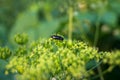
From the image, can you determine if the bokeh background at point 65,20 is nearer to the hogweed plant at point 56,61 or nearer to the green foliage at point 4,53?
the green foliage at point 4,53

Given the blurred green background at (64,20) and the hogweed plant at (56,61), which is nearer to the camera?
the hogweed plant at (56,61)

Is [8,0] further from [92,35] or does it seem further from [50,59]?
[50,59]

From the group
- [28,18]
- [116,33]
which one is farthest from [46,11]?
[116,33]

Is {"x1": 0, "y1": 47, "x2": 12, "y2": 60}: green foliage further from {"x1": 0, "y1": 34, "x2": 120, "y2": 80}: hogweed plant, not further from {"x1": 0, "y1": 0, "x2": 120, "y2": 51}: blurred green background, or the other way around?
{"x1": 0, "y1": 0, "x2": 120, "y2": 51}: blurred green background

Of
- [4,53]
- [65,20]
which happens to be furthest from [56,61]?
[65,20]

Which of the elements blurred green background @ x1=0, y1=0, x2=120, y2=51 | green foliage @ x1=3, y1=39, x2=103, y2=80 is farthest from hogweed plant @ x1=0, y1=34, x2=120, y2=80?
blurred green background @ x1=0, y1=0, x2=120, y2=51

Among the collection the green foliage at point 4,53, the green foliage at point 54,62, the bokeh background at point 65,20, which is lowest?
the green foliage at point 54,62

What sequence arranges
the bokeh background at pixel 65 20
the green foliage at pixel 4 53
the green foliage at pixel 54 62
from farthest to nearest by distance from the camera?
the bokeh background at pixel 65 20 < the green foliage at pixel 4 53 < the green foliage at pixel 54 62

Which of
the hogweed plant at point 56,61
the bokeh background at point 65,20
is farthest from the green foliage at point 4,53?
the bokeh background at point 65,20

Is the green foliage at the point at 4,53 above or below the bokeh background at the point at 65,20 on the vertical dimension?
below
